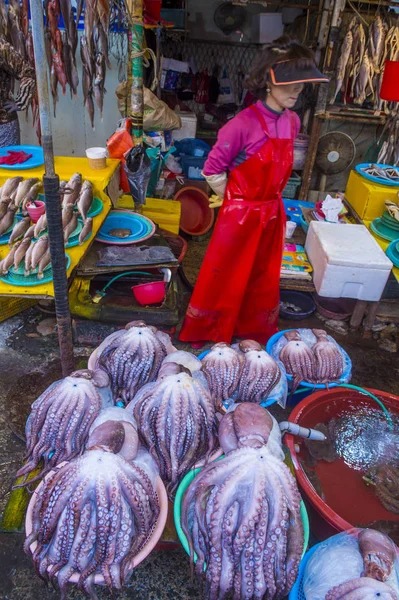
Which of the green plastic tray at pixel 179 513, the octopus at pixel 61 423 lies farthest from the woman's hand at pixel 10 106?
the green plastic tray at pixel 179 513

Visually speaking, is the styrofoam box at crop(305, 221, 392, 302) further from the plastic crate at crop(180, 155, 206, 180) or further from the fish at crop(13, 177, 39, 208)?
the plastic crate at crop(180, 155, 206, 180)

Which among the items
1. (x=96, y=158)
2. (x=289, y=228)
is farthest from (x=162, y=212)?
(x=289, y=228)

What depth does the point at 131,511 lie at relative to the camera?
185cm

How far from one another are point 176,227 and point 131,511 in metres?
4.12

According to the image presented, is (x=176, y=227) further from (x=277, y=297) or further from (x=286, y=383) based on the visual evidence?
(x=286, y=383)

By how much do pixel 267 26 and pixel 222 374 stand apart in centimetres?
988

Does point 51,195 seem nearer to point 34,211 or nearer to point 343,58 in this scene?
point 34,211

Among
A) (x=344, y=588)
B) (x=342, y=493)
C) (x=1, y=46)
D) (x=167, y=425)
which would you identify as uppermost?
(x=1, y=46)

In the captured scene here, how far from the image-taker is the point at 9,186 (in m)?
4.04

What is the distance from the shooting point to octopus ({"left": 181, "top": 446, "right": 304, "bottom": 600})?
174 centimetres

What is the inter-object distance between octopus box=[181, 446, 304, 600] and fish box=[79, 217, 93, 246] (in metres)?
2.60

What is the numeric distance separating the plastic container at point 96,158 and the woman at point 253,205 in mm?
1481

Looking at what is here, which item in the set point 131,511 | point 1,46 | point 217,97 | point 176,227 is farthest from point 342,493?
point 217,97

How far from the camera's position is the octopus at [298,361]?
10.4 ft
